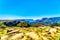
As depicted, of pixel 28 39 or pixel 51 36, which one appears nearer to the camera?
pixel 28 39

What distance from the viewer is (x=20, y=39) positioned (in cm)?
1491

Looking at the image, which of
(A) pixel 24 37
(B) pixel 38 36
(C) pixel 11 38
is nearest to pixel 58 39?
(B) pixel 38 36

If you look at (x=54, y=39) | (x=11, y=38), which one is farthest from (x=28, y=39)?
(x=54, y=39)

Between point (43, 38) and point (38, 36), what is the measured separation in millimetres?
581

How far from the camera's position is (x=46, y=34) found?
16.9 meters

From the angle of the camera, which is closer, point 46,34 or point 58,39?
point 58,39

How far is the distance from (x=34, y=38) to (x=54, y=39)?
1943mm

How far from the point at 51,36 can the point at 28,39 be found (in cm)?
260

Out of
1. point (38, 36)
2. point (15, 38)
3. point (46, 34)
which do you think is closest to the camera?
point (15, 38)

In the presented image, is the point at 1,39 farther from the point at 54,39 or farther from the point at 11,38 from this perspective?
the point at 54,39

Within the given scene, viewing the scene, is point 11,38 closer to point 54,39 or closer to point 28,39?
point 28,39

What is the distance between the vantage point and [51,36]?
16422mm

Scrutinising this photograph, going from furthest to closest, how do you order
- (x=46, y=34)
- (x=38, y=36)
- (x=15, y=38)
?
(x=46, y=34)
(x=38, y=36)
(x=15, y=38)

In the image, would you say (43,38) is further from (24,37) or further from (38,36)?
(24,37)
